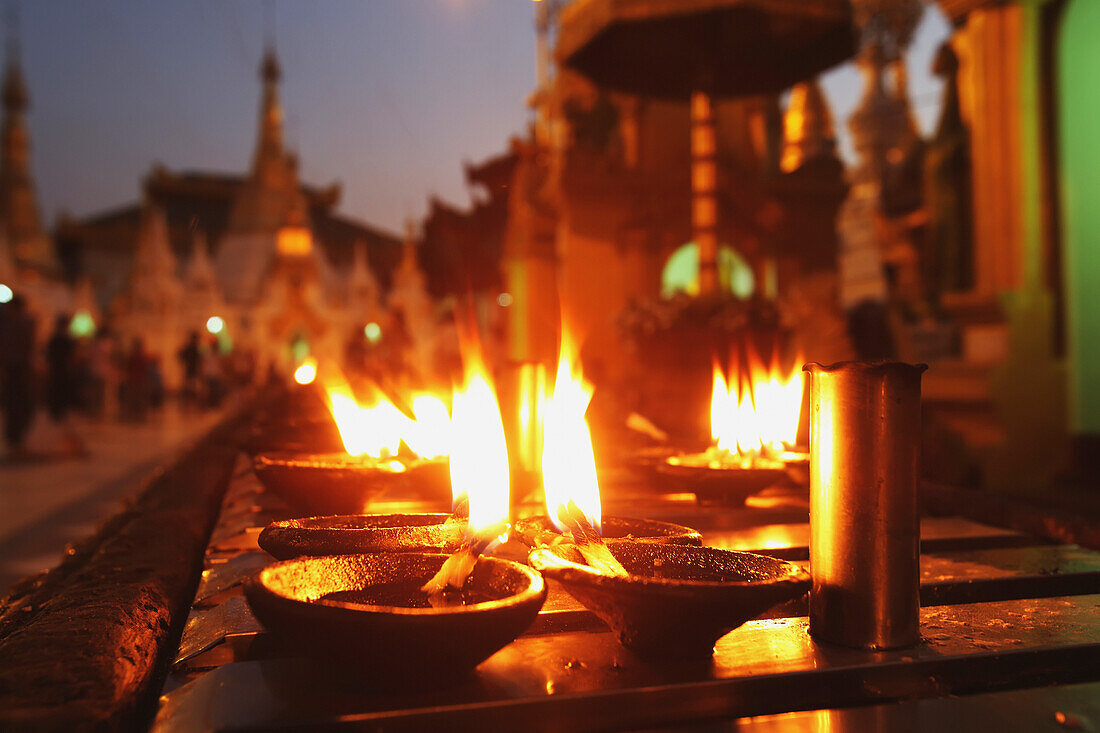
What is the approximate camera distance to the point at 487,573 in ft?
3.34

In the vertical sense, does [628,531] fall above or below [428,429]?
below

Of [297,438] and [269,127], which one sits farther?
[269,127]

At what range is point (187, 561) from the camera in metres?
1.66

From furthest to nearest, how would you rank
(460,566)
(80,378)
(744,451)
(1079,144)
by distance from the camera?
(80,378) < (1079,144) < (744,451) < (460,566)

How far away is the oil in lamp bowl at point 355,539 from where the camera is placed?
114 cm

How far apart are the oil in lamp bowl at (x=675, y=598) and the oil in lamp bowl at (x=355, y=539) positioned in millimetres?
221

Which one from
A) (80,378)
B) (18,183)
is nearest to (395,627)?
(80,378)

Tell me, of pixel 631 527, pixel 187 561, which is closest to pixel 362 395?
pixel 187 561

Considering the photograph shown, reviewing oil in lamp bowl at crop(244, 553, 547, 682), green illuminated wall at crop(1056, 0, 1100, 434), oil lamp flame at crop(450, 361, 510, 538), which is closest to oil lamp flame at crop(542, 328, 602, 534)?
oil lamp flame at crop(450, 361, 510, 538)

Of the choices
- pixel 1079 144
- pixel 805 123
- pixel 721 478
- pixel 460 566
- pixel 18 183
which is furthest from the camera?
pixel 18 183

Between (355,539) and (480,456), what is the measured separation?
0.84 feet

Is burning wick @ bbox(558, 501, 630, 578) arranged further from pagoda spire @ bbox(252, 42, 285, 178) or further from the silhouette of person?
pagoda spire @ bbox(252, 42, 285, 178)

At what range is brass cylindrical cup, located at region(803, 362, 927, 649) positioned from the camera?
0.98 m

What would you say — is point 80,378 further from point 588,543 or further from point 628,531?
point 588,543
